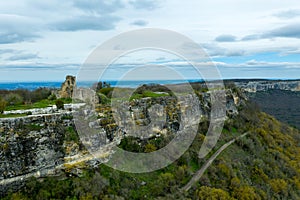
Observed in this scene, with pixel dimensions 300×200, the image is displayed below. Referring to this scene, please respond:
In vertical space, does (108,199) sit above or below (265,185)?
above

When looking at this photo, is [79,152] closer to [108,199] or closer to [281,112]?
[108,199]

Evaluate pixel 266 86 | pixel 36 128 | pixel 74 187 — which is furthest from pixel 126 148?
pixel 266 86

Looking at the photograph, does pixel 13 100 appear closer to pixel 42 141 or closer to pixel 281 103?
pixel 42 141

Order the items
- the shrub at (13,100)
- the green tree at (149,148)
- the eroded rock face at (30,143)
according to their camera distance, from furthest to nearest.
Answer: the green tree at (149,148)
the shrub at (13,100)
the eroded rock face at (30,143)

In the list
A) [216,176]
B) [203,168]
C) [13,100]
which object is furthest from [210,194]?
[13,100]

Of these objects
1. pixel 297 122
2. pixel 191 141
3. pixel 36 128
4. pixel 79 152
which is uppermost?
pixel 36 128

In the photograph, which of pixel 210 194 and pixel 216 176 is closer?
pixel 210 194

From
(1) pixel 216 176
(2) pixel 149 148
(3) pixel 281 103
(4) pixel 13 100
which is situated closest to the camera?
(4) pixel 13 100

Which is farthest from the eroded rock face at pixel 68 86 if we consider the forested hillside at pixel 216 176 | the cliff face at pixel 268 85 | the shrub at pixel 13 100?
the cliff face at pixel 268 85

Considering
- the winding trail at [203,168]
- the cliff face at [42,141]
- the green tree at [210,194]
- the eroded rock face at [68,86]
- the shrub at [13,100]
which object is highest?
the eroded rock face at [68,86]

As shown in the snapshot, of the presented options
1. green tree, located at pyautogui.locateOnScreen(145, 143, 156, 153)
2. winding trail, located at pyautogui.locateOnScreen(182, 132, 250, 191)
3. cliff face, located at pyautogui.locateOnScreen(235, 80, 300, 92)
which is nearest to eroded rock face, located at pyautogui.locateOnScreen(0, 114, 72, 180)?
green tree, located at pyautogui.locateOnScreen(145, 143, 156, 153)

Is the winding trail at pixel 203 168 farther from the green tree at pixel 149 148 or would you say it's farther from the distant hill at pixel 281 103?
the distant hill at pixel 281 103
